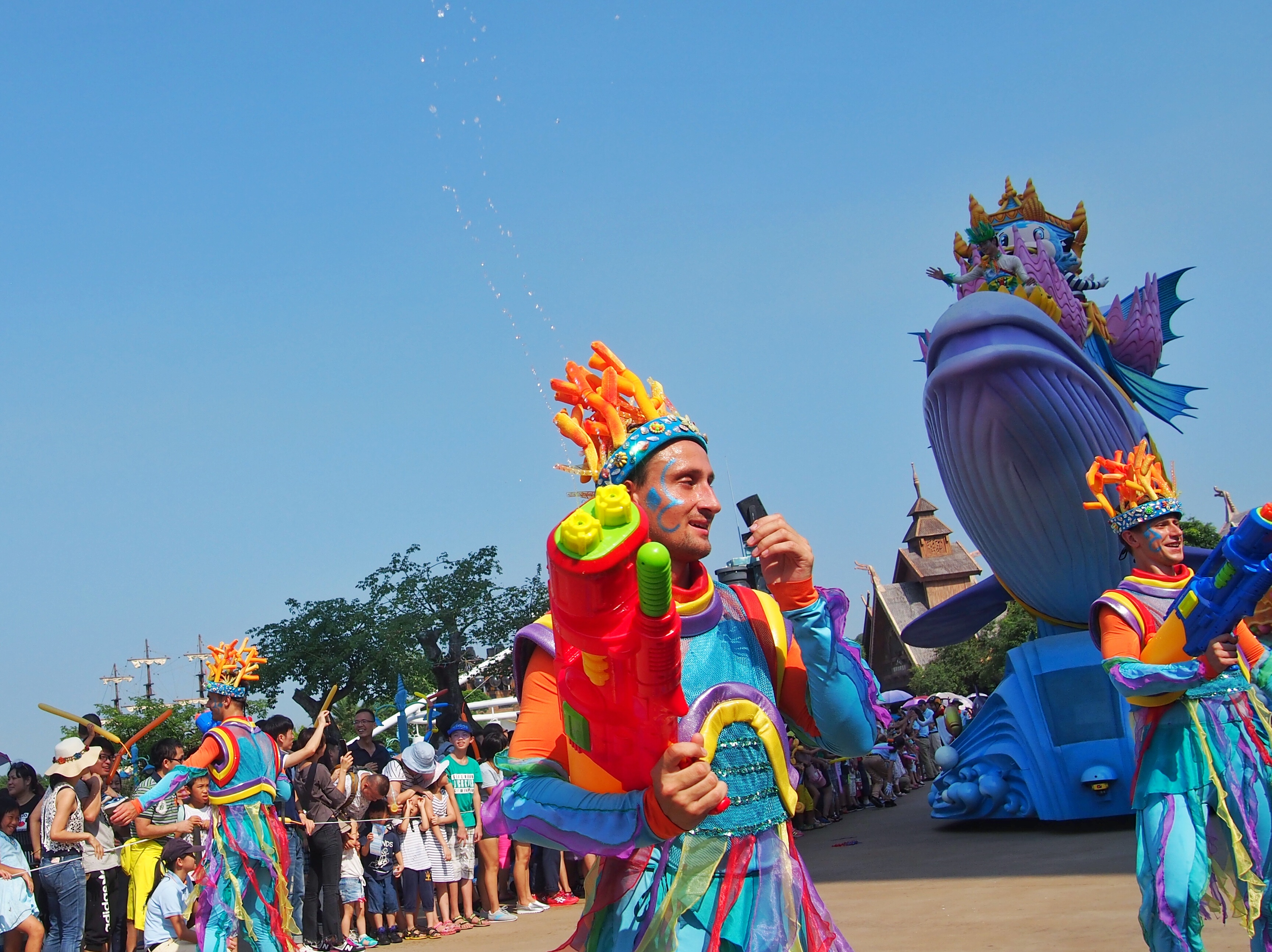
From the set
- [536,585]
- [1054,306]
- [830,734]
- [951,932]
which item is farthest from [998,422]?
[536,585]

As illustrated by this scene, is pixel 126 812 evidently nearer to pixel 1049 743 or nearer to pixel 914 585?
pixel 1049 743

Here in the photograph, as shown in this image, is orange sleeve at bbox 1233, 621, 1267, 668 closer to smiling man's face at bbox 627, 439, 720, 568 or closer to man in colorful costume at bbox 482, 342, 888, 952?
man in colorful costume at bbox 482, 342, 888, 952

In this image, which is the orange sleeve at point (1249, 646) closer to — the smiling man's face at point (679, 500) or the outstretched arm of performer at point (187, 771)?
the smiling man's face at point (679, 500)

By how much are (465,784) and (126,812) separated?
302 centimetres

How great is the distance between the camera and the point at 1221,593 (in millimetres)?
3773

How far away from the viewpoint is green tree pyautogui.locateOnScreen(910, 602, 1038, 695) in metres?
32.8

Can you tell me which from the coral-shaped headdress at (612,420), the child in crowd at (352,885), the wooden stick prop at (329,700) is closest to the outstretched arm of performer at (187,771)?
the wooden stick prop at (329,700)

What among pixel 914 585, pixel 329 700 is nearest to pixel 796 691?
pixel 329 700

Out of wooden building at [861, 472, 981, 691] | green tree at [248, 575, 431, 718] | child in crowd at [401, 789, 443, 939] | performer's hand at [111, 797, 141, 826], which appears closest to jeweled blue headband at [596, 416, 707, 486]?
performer's hand at [111, 797, 141, 826]

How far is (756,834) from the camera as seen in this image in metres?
2.47

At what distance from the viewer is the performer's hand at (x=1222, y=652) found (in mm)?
3932

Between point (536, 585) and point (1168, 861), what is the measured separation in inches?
769

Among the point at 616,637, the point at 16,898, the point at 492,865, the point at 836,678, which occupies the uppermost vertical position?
the point at 616,637

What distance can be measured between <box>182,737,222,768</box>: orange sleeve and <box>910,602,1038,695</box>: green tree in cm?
2693
